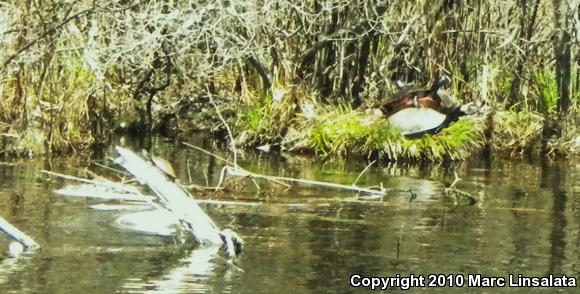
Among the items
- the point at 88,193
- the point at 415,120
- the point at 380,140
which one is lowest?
the point at 88,193

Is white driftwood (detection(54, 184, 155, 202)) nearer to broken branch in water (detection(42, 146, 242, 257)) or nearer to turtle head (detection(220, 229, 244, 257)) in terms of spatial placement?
broken branch in water (detection(42, 146, 242, 257))

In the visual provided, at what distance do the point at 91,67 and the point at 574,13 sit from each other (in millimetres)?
8791

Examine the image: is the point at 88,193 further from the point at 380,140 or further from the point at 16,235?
the point at 380,140

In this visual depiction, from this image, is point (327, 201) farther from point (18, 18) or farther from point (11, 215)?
point (18, 18)

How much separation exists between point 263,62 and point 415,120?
3624mm

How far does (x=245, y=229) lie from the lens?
13.0 meters

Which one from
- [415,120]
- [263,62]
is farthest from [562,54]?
[263,62]

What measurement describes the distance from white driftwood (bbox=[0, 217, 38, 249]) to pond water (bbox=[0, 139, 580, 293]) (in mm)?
151

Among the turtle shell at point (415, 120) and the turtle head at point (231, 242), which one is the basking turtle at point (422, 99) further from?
the turtle head at point (231, 242)

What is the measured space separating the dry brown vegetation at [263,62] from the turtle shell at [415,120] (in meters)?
1.77

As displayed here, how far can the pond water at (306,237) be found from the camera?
34.2 ft

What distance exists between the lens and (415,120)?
21.7m

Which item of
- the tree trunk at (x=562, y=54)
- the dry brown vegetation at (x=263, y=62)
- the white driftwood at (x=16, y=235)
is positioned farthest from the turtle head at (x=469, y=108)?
the white driftwood at (x=16, y=235)

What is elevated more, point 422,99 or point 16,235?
point 422,99
